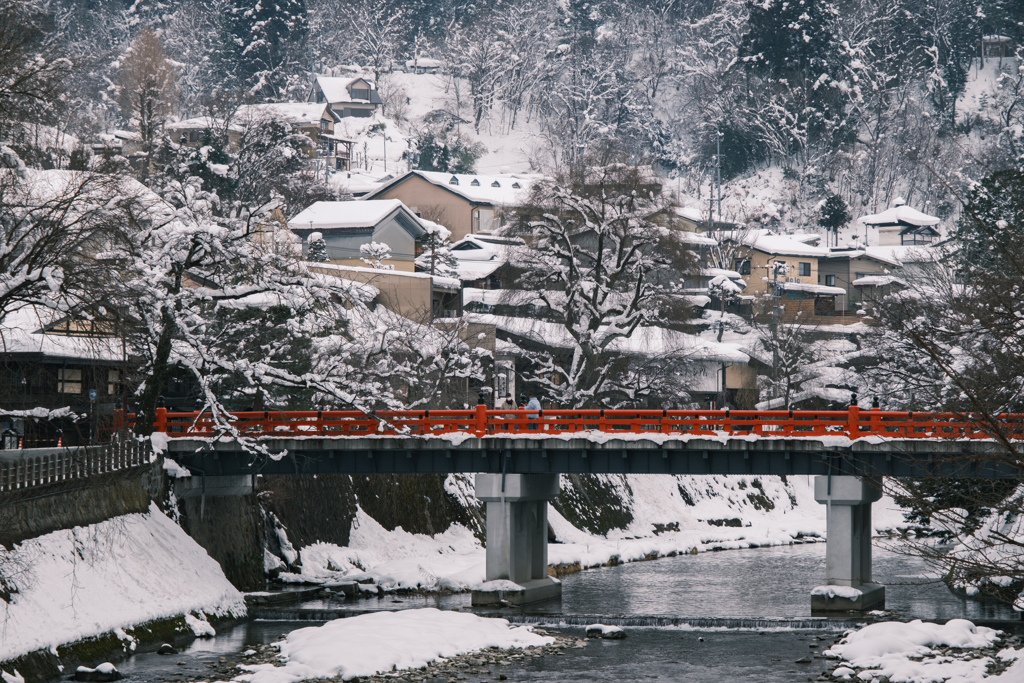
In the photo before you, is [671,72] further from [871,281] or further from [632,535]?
[632,535]

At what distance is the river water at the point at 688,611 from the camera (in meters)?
26.5

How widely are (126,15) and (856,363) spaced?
141 m

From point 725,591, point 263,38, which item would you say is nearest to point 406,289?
point 725,591

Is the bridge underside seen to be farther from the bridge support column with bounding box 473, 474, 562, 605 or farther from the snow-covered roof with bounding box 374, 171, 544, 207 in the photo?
the snow-covered roof with bounding box 374, 171, 544, 207

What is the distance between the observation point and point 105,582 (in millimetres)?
28531

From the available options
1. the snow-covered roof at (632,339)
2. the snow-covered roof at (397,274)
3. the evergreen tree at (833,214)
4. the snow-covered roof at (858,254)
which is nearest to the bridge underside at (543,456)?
the snow-covered roof at (632,339)

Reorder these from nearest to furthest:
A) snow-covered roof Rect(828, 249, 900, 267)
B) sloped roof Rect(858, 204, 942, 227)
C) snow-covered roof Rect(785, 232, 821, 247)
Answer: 1. snow-covered roof Rect(828, 249, 900, 267)
2. sloped roof Rect(858, 204, 942, 227)
3. snow-covered roof Rect(785, 232, 821, 247)

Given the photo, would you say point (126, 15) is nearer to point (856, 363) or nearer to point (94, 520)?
point (856, 363)

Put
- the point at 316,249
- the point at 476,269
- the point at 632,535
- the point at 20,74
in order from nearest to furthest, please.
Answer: the point at 20,74 < the point at 632,535 < the point at 316,249 < the point at 476,269

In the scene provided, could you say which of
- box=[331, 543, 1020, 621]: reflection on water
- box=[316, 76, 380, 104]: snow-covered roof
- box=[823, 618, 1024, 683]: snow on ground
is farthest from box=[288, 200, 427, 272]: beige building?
box=[316, 76, 380, 104]: snow-covered roof

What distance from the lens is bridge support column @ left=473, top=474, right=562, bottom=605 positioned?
3575 centimetres

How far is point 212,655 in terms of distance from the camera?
27.7 m

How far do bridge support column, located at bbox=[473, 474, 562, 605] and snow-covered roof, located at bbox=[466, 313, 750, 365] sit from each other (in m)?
11.3

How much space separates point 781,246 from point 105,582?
3382 inches
